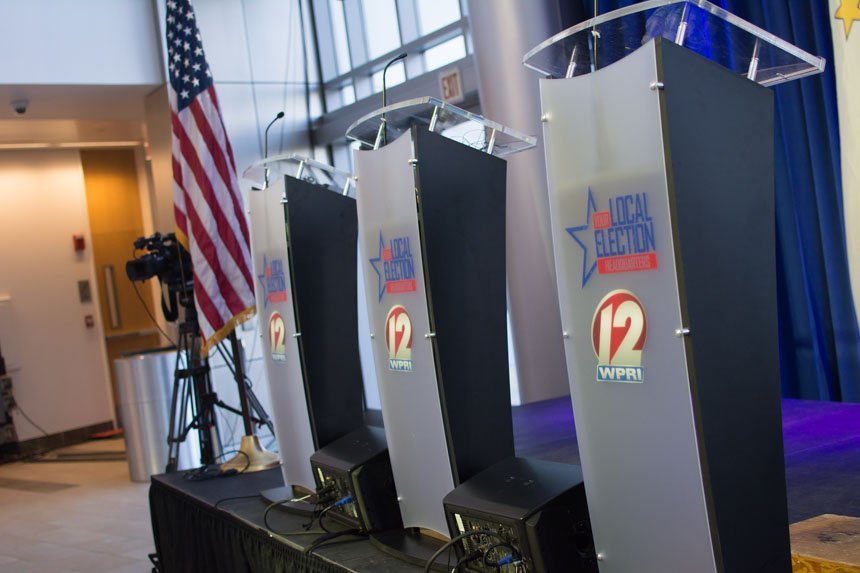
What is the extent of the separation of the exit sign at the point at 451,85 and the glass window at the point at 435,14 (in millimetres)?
381

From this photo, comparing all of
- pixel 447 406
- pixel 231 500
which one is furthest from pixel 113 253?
pixel 447 406

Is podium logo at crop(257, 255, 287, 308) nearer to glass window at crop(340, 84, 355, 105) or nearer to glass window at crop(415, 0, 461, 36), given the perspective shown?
glass window at crop(415, 0, 461, 36)

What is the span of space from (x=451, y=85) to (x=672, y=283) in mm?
4513

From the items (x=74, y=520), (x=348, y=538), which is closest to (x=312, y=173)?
(x=348, y=538)

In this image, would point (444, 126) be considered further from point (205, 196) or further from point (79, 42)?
point (79, 42)

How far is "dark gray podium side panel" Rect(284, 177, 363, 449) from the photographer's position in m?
2.93

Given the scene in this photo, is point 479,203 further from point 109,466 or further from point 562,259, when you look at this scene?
point 109,466

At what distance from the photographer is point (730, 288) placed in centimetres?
156

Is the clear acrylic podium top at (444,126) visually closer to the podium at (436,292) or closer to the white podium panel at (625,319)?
the podium at (436,292)

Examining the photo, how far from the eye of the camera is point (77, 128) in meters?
7.70

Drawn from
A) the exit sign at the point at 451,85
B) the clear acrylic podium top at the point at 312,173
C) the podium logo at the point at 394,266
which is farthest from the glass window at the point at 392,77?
the podium logo at the point at 394,266

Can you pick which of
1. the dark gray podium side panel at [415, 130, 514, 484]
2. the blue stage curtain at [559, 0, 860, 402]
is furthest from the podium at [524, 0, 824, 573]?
the blue stage curtain at [559, 0, 860, 402]

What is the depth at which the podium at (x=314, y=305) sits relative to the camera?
2932 mm

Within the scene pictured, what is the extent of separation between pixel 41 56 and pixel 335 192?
13.0ft
